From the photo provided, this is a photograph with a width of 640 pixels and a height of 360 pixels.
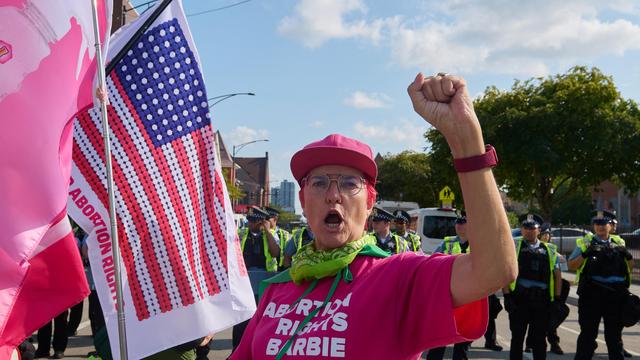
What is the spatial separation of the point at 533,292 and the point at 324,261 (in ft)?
20.7

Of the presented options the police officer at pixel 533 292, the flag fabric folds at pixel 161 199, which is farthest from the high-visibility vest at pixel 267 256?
the flag fabric folds at pixel 161 199

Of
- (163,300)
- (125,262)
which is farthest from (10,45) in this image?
(163,300)

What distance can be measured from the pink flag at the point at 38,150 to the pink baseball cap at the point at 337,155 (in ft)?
4.14

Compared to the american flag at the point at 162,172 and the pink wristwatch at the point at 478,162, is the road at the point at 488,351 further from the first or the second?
the pink wristwatch at the point at 478,162

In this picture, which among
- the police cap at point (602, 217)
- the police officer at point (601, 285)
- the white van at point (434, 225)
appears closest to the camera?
the police officer at point (601, 285)

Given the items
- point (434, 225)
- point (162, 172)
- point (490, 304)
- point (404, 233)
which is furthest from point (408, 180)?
point (162, 172)

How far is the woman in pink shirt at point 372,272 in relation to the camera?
1891 mm

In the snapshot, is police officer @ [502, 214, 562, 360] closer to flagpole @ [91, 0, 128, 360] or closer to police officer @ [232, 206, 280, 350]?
police officer @ [232, 206, 280, 350]

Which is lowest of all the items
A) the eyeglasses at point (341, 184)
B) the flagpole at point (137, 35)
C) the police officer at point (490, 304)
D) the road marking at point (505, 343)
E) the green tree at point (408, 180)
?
the road marking at point (505, 343)

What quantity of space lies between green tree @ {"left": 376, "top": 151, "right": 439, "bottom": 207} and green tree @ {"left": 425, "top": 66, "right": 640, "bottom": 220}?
29.9m

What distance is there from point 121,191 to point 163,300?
63 centimetres

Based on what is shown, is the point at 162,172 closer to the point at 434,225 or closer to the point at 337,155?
the point at 337,155

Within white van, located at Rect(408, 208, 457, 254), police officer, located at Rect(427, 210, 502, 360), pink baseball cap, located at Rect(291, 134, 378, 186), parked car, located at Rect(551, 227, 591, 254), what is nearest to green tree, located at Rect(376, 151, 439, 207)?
parked car, located at Rect(551, 227, 591, 254)

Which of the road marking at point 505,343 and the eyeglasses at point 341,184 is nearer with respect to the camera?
the eyeglasses at point 341,184
